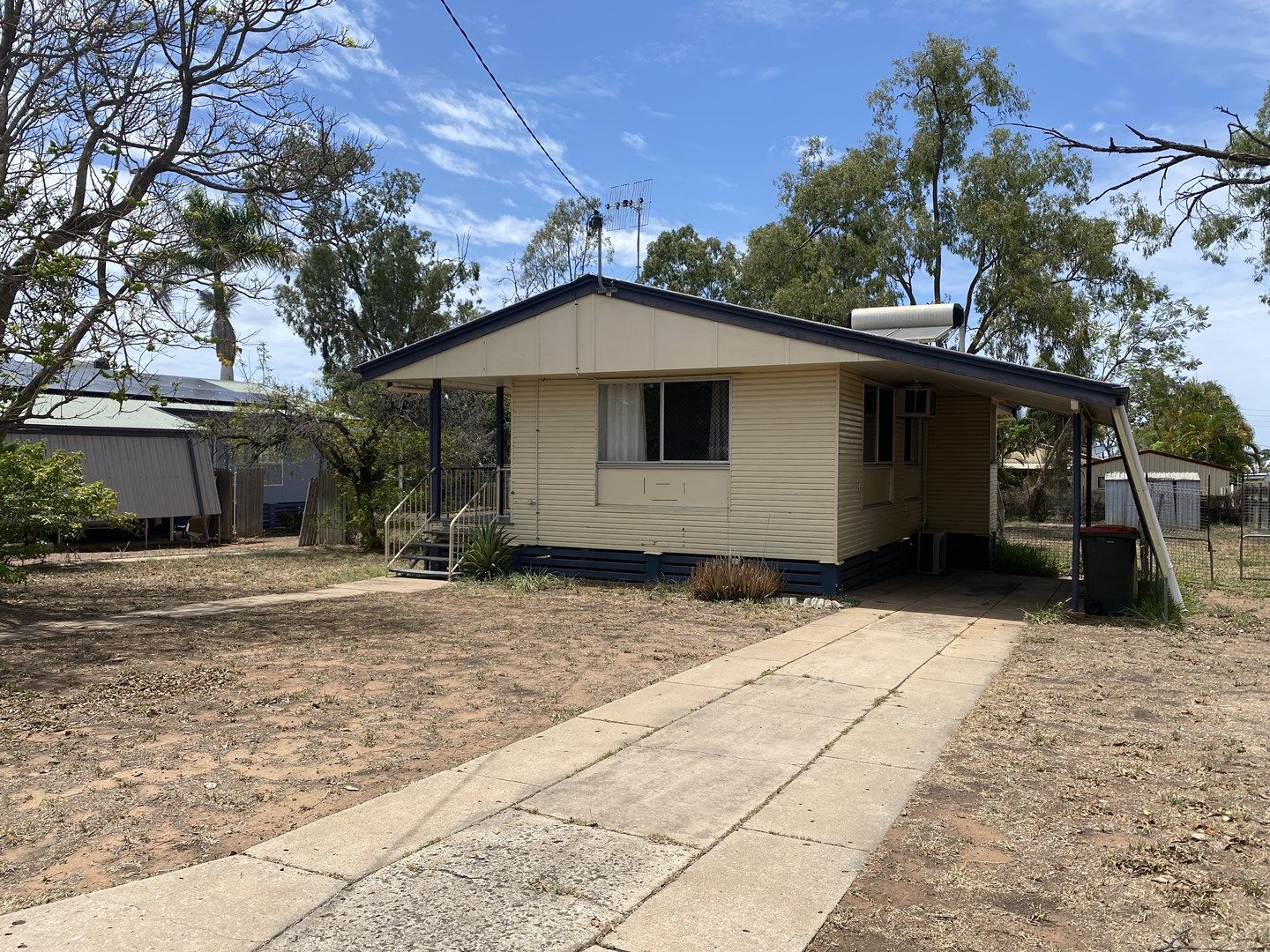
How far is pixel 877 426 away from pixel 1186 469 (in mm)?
20904

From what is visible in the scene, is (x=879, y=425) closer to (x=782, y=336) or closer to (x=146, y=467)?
(x=782, y=336)

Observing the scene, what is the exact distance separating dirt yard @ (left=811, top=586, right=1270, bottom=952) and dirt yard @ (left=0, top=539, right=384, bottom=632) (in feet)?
32.0

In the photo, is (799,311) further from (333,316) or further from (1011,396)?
(333,316)

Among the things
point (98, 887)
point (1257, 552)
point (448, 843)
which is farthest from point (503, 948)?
point (1257, 552)

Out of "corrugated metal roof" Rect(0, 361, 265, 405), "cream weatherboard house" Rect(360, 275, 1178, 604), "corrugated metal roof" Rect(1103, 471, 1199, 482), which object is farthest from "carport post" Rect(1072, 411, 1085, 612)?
"corrugated metal roof" Rect(1103, 471, 1199, 482)

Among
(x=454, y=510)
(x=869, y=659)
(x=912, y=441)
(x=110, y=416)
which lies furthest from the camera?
(x=110, y=416)

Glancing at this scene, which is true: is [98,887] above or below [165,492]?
below

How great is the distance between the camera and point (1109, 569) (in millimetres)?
11406

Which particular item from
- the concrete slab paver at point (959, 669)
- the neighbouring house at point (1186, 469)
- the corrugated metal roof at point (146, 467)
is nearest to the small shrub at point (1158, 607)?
the concrete slab paver at point (959, 669)

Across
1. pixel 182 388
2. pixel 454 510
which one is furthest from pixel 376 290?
pixel 454 510

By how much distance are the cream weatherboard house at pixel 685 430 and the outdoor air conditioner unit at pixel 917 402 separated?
0.07 ft

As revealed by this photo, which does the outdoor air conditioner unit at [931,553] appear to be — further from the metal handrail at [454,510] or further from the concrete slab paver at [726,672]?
the concrete slab paver at [726,672]

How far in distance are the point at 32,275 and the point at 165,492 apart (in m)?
12.7

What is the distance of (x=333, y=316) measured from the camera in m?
32.5
